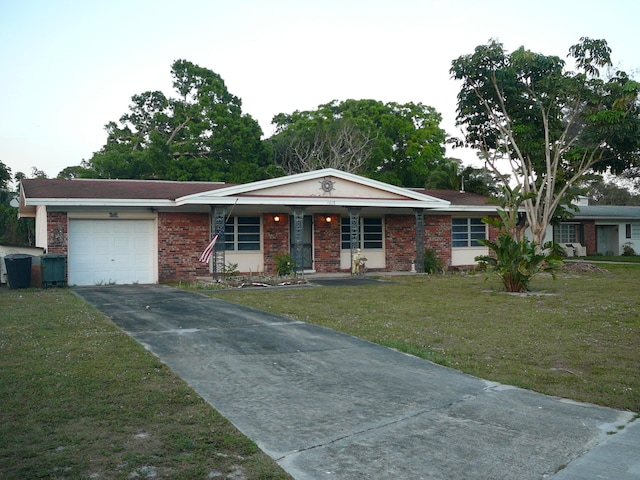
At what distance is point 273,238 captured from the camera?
21078 mm

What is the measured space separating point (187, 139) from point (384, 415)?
38312 mm

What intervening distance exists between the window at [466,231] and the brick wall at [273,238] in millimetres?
7080

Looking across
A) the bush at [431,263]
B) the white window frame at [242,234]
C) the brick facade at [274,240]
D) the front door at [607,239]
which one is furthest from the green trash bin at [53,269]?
the front door at [607,239]

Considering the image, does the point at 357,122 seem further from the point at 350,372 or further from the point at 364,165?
the point at 350,372

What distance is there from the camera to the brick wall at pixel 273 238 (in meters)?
21.0

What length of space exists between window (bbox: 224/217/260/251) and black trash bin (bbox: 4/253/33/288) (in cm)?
618

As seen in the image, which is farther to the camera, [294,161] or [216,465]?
[294,161]

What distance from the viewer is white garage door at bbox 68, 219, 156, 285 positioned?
18203mm

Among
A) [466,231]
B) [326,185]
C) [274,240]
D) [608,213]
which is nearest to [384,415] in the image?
[326,185]

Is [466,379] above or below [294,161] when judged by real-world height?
below

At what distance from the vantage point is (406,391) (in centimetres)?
638

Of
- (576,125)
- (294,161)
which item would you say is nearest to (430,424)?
(576,125)

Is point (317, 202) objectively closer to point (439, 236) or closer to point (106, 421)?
point (439, 236)

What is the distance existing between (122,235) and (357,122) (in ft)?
88.9
